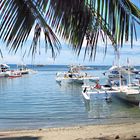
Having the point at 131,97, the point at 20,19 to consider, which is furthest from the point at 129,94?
the point at 20,19

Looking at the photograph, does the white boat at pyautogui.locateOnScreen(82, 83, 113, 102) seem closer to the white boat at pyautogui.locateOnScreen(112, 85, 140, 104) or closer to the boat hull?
the white boat at pyautogui.locateOnScreen(112, 85, 140, 104)

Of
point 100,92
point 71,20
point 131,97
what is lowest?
point 131,97

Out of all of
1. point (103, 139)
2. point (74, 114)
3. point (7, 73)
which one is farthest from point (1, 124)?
point (7, 73)

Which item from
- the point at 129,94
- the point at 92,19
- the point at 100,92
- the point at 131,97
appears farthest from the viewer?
the point at 100,92

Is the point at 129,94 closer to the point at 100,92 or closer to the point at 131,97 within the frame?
the point at 131,97

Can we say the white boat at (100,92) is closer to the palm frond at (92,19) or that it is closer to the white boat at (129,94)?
the white boat at (129,94)

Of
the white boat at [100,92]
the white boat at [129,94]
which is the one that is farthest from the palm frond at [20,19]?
the white boat at [100,92]

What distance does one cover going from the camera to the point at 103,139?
1168cm

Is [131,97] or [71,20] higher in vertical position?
[71,20]

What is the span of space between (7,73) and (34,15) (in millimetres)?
85759

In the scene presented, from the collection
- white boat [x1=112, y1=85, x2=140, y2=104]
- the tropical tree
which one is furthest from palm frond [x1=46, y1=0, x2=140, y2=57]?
white boat [x1=112, y1=85, x2=140, y2=104]

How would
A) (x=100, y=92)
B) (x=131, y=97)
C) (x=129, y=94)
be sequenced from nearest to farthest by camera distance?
(x=131, y=97) < (x=129, y=94) < (x=100, y=92)

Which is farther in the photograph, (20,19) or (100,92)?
(100,92)

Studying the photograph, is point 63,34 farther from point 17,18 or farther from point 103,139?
point 103,139
